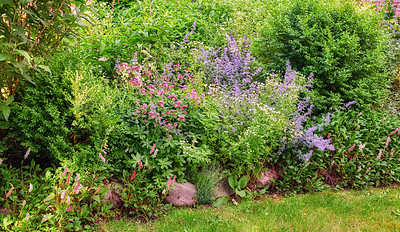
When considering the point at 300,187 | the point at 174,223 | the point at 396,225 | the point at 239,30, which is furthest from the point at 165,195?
the point at 239,30

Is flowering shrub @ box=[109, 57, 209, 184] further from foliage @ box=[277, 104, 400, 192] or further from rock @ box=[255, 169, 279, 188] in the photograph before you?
foliage @ box=[277, 104, 400, 192]

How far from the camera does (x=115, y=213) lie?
3.08m

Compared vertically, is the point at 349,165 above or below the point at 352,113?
below

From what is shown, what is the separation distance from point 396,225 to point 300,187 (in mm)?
1062

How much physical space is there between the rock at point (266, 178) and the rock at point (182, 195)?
0.86 m

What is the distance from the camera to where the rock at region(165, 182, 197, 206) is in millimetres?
3342

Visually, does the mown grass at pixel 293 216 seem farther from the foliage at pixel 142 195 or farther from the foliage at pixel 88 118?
the foliage at pixel 88 118

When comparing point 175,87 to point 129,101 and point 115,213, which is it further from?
point 115,213

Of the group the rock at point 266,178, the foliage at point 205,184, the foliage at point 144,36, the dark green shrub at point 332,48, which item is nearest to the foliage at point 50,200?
the foliage at point 205,184

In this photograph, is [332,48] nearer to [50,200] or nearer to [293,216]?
[293,216]

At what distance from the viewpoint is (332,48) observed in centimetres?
459

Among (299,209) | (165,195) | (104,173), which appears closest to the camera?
(104,173)

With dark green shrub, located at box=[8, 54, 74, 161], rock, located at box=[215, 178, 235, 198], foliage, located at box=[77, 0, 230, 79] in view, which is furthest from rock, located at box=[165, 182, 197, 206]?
foliage, located at box=[77, 0, 230, 79]

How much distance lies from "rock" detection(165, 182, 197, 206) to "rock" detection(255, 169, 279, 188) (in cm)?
86
